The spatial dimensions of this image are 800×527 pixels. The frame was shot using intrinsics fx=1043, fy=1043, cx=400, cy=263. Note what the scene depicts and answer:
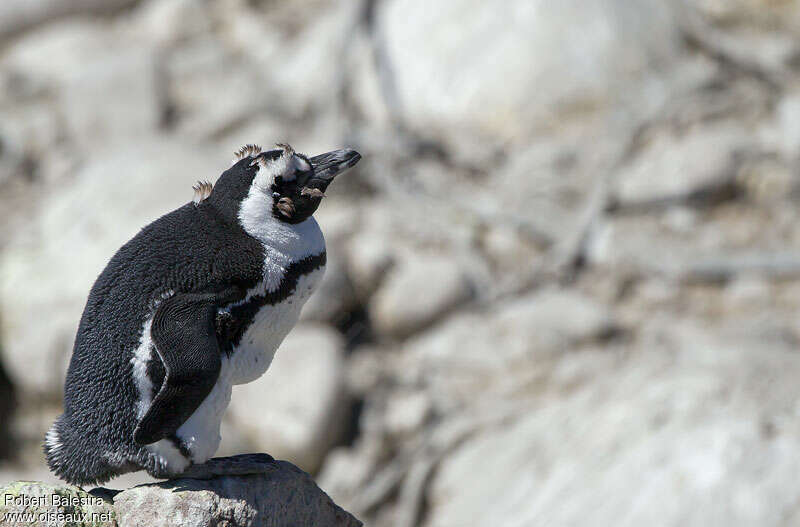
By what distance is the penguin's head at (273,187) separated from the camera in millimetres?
2217

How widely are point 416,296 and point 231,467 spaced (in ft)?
12.9

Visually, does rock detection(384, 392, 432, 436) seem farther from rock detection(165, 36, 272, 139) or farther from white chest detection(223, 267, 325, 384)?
white chest detection(223, 267, 325, 384)

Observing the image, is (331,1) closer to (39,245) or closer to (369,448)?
(39,245)

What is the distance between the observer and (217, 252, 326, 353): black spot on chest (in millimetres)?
2170

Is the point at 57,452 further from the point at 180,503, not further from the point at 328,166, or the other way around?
the point at 328,166

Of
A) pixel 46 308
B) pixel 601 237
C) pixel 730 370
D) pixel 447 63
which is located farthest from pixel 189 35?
pixel 730 370

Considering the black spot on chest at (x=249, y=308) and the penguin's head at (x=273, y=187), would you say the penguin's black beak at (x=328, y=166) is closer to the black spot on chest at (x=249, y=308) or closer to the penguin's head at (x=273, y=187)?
the penguin's head at (x=273, y=187)

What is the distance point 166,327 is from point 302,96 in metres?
5.95

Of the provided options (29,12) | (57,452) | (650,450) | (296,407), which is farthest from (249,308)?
(29,12)

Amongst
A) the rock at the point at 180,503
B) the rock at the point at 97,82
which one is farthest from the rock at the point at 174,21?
the rock at the point at 180,503

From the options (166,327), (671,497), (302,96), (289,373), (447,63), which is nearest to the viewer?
(166,327)

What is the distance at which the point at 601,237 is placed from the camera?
6.45 m

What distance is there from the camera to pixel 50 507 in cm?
213

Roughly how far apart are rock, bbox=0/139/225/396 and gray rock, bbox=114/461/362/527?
3722 mm
